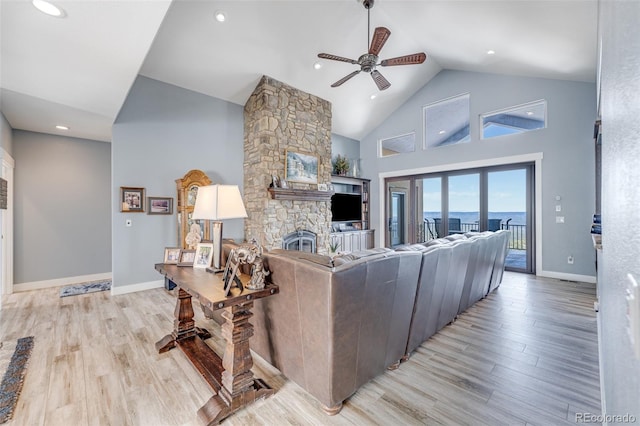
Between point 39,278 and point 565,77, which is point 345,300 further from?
point 565,77

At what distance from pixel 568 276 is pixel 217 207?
19.8 ft

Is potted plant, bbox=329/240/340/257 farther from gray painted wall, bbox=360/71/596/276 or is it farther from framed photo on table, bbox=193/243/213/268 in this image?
framed photo on table, bbox=193/243/213/268

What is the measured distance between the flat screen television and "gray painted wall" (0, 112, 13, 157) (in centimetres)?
577

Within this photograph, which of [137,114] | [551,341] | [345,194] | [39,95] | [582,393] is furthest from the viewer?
[345,194]

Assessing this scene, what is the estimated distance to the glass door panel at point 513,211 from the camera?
5.37 metres

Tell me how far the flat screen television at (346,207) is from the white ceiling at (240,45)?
247 centimetres

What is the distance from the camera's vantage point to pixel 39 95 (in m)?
3.06

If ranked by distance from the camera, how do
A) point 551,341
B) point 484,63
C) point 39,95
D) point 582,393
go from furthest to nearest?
point 484,63 < point 39,95 < point 551,341 < point 582,393

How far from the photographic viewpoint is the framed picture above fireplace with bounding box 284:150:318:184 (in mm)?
5387

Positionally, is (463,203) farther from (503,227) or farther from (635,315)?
(635,315)

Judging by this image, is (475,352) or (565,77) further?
(565,77)

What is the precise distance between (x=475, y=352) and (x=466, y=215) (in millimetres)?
4488

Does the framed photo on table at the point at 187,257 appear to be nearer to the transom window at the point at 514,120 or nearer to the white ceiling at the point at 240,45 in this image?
the white ceiling at the point at 240,45

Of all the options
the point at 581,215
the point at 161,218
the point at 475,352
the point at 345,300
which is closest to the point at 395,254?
the point at 345,300
